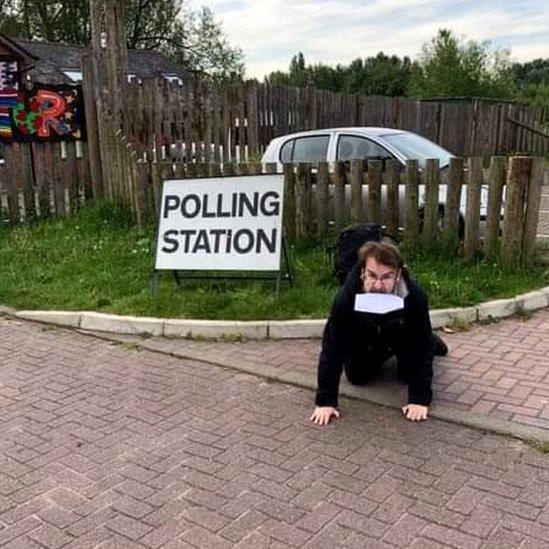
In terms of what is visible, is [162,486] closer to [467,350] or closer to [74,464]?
[74,464]

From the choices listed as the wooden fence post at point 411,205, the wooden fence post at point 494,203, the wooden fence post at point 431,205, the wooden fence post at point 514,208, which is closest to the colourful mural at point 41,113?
the wooden fence post at point 411,205

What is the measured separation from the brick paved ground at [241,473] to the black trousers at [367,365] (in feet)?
0.94

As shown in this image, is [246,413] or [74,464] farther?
[246,413]

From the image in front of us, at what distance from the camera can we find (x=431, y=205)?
6715mm

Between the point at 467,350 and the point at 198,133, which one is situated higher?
the point at 198,133

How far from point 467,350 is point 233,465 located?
2311 millimetres

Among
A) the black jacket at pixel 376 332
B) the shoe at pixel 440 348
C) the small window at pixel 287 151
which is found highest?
the small window at pixel 287 151

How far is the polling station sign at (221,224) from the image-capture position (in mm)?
6086

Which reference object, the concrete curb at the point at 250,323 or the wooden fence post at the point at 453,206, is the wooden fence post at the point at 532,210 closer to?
the concrete curb at the point at 250,323

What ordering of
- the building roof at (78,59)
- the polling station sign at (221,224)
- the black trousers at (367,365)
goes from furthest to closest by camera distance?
1. the building roof at (78,59)
2. the polling station sign at (221,224)
3. the black trousers at (367,365)

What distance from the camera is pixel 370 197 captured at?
7.07 m

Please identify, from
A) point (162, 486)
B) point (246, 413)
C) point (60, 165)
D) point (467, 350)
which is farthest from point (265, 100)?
point (162, 486)

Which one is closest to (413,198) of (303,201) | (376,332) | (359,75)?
(303,201)

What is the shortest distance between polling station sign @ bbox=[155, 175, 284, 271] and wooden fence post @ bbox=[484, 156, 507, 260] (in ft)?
6.71
